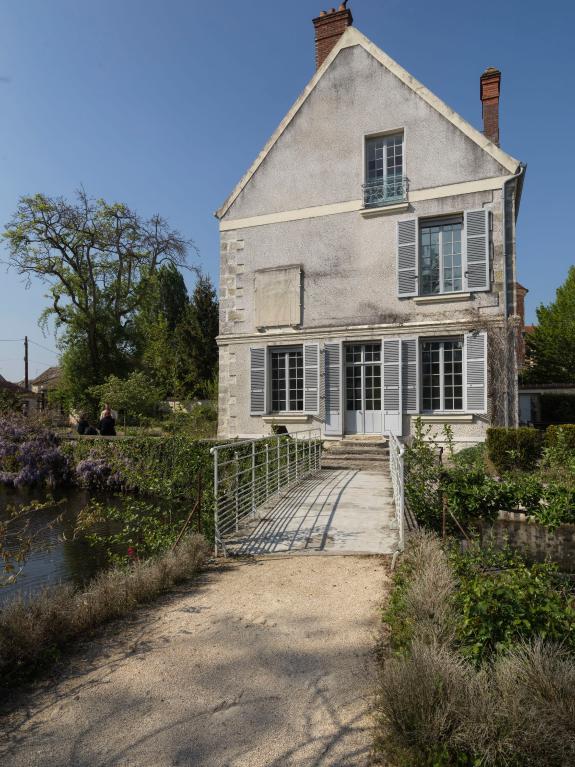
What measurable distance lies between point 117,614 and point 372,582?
2.21 m

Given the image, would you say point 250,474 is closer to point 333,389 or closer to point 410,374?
point 333,389

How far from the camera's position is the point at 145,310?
2856 cm

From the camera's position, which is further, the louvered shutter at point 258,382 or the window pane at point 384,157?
the louvered shutter at point 258,382

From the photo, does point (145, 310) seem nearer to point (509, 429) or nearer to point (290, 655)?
point (509, 429)

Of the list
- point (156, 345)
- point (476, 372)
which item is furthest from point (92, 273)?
point (476, 372)

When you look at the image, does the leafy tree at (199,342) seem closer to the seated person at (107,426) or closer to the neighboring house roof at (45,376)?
the seated person at (107,426)

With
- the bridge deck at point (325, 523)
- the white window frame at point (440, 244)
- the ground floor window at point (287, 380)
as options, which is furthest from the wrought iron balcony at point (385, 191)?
the bridge deck at point (325, 523)

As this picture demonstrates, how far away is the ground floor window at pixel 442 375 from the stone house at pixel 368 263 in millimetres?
35

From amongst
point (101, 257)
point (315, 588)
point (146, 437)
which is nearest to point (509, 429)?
point (315, 588)

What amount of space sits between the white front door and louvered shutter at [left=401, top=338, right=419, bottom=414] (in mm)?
786

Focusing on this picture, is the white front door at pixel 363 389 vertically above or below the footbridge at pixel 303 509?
above

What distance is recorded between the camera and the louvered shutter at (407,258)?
42.6 feet

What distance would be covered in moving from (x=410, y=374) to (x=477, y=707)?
35.3 feet

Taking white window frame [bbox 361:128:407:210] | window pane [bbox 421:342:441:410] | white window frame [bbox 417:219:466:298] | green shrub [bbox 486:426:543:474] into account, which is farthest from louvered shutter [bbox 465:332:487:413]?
white window frame [bbox 361:128:407:210]
